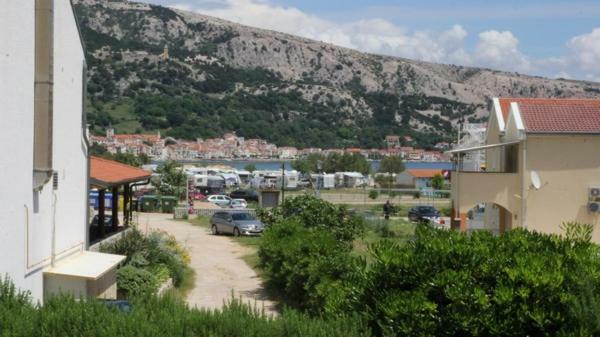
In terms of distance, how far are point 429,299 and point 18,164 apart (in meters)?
6.66

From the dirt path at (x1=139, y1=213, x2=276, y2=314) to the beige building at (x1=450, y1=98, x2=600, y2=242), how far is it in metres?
7.60

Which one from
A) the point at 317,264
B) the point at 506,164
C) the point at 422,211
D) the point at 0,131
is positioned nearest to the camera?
the point at 0,131

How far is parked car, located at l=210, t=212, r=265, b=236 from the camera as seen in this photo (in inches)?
1558

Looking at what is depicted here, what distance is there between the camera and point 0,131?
456 inches

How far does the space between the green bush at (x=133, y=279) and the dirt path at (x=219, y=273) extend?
3.64 ft

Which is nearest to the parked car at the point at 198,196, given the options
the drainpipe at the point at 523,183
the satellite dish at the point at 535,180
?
the drainpipe at the point at 523,183

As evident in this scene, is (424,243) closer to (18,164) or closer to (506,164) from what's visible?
(18,164)

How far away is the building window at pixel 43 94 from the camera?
13258 millimetres

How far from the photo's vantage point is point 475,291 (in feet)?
28.3

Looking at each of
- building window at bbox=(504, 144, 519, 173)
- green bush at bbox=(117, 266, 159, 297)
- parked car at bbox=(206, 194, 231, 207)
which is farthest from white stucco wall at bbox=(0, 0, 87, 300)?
parked car at bbox=(206, 194, 231, 207)

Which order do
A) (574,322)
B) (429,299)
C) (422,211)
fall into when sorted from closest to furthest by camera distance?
1. (574,322)
2. (429,299)
3. (422,211)

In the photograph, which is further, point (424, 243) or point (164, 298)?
point (424, 243)

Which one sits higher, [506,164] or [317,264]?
[506,164]

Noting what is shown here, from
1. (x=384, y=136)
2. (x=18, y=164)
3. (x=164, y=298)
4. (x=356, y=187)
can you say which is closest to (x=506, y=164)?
(x=18, y=164)
